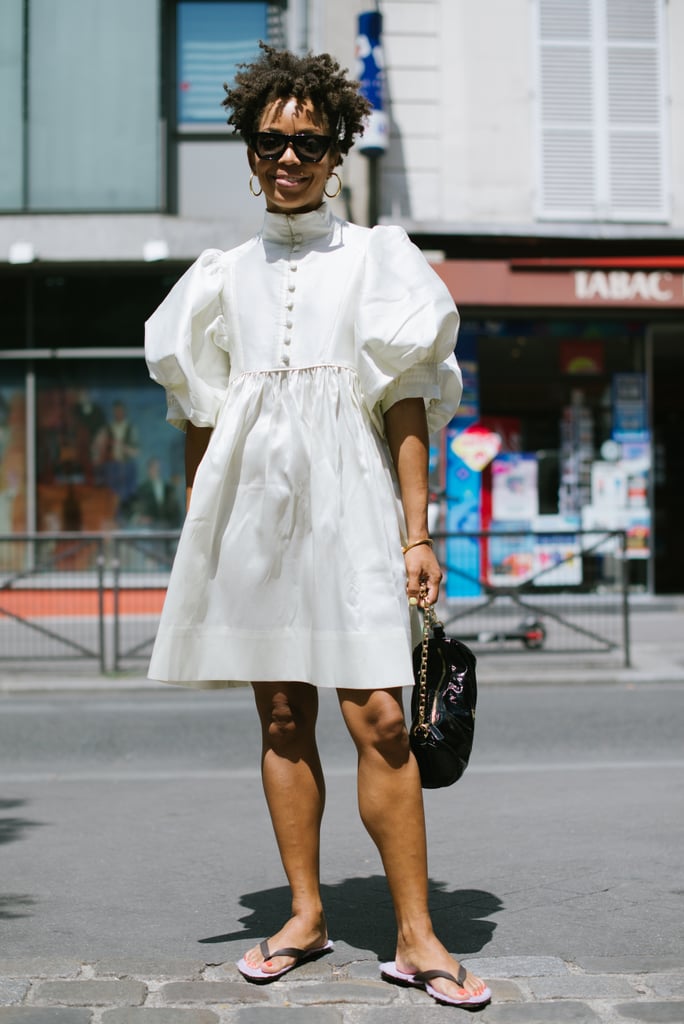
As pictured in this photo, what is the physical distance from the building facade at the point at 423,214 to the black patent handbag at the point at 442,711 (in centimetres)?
1147

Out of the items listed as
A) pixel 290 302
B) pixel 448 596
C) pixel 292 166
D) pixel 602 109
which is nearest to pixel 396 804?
pixel 290 302

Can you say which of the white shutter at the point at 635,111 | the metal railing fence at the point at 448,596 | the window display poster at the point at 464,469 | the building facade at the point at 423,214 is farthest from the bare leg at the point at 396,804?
the white shutter at the point at 635,111

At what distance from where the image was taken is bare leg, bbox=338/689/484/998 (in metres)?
3.17

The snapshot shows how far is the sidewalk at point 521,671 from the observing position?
10000 millimetres

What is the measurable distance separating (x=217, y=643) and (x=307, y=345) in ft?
2.58

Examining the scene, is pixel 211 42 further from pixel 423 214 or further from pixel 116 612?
pixel 116 612

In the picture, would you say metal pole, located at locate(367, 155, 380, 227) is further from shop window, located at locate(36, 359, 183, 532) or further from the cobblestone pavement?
the cobblestone pavement

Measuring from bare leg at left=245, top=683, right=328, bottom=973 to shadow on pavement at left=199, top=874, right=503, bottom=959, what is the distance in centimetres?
23

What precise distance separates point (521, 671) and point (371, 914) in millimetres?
6786

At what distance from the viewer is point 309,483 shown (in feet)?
10.9

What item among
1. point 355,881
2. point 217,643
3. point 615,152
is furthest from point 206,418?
point 615,152

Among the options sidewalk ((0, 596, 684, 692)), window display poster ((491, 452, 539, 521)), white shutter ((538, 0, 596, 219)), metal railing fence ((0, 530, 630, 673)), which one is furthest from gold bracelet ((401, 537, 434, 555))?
white shutter ((538, 0, 596, 219))

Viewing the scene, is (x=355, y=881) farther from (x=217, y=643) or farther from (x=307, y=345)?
(x=307, y=345)

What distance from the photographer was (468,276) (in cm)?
1450
